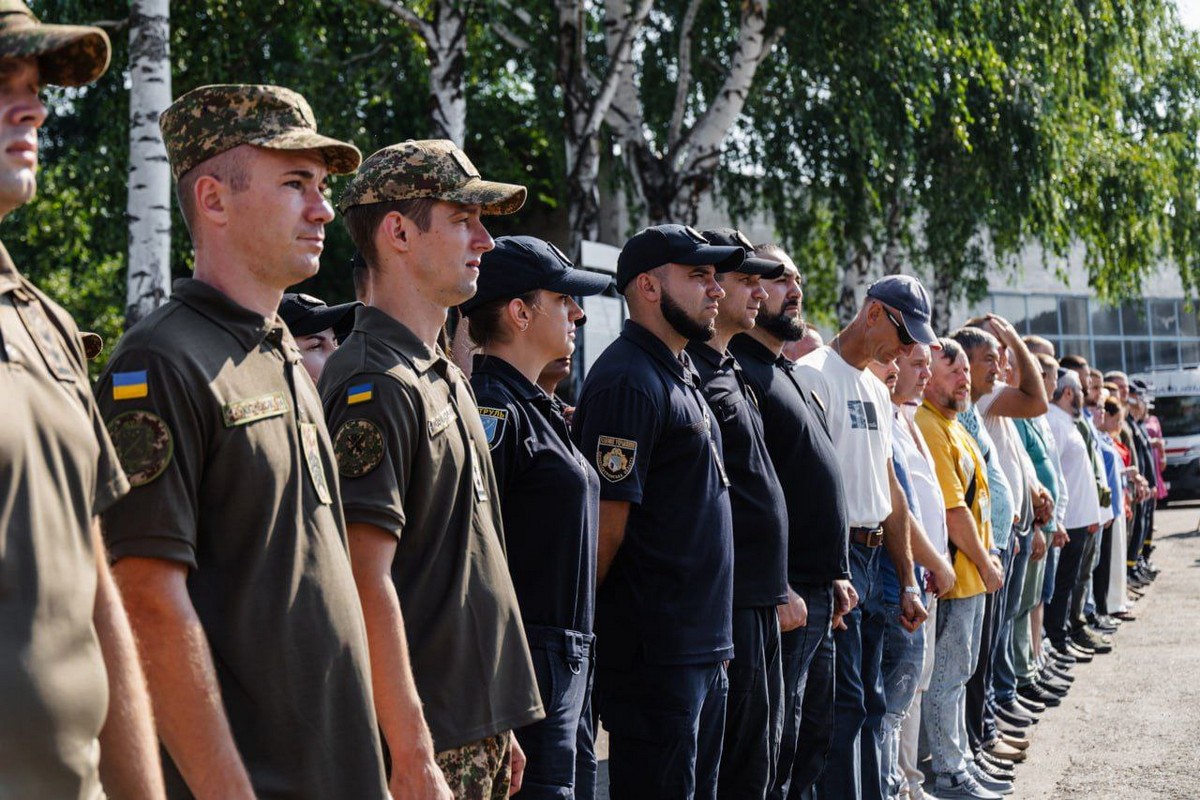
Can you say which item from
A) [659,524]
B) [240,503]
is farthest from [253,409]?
[659,524]

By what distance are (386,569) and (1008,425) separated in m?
6.76

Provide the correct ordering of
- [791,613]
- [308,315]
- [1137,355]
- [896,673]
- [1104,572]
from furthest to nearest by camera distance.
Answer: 1. [1137,355]
2. [1104,572]
3. [896,673]
4. [791,613]
5. [308,315]

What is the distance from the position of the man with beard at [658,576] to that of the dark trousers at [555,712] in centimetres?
69

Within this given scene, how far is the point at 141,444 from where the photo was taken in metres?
2.35

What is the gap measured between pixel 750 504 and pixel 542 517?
136 cm

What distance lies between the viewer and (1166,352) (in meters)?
44.3

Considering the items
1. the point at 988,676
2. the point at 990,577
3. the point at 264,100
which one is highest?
the point at 264,100

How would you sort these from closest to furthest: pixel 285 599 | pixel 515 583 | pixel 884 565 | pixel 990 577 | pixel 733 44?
pixel 285 599, pixel 515 583, pixel 884 565, pixel 990 577, pixel 733 44

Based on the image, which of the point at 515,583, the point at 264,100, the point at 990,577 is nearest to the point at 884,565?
the point at 990,577

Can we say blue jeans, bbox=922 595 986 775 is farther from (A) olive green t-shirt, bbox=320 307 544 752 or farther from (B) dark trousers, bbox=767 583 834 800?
(A) olive green t-shirt, bbox=320 307 544 752

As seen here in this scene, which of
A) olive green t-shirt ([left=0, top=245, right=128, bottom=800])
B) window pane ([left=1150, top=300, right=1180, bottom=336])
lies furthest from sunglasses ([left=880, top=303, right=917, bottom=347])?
window pane ([left=1150, top=300, right=1180, bottom=336])

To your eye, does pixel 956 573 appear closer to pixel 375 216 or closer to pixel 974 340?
pixel 974 340

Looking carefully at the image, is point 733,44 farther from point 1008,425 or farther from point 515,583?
point 515,583

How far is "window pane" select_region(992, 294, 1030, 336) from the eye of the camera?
39.1 m
